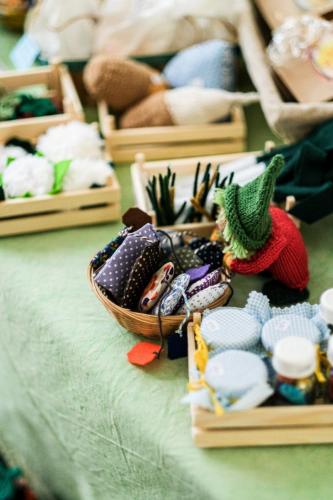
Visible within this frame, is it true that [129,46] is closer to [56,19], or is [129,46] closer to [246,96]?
[56,19]

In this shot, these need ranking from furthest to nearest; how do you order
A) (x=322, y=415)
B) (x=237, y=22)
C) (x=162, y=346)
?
(x=237, y=22)
(x=162, y=346)
(x=322, y=415)

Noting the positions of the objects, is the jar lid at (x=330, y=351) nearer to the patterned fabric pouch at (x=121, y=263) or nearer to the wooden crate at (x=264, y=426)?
the wooden crate at (x=264, y=426)

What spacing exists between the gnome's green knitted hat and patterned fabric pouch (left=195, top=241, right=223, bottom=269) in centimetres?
6

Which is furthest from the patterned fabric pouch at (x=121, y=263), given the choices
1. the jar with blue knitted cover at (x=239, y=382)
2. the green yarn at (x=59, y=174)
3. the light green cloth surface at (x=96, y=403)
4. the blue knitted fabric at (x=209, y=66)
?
the blue knitted fabric at (x=209, y=66)

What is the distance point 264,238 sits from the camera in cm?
107

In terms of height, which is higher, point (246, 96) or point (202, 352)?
point (246, 96)

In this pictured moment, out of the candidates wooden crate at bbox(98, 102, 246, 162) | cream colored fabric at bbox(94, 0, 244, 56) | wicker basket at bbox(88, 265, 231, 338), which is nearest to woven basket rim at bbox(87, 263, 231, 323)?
wicker basket at bbox(88, 265, 231, 338)

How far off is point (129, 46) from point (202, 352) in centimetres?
102

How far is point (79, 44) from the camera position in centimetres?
169

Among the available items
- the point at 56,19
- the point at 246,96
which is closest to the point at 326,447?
the point at 246,96

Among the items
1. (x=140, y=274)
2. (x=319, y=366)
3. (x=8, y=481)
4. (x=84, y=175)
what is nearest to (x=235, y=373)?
(x=319, y=366)

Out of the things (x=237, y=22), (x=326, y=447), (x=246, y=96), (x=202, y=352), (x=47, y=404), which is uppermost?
(x=237, y=22)

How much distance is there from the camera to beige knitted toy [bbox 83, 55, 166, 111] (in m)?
1.54

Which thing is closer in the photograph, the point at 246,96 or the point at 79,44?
the point at 246,96
